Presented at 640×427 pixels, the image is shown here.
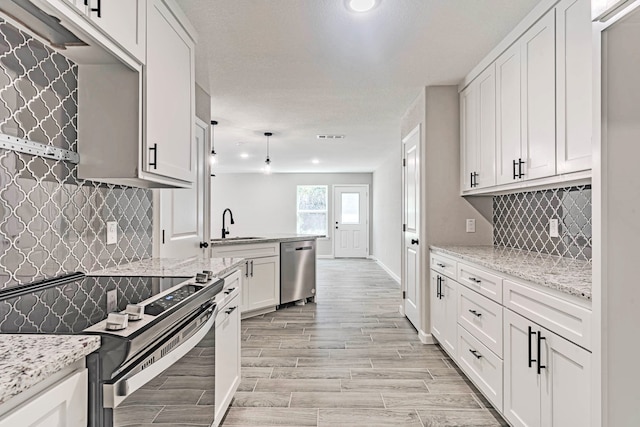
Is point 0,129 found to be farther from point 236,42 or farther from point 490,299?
point 490,299

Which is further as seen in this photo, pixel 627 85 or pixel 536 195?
pixel 536 195

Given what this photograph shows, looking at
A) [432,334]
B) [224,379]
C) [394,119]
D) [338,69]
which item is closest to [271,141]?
[394,119]

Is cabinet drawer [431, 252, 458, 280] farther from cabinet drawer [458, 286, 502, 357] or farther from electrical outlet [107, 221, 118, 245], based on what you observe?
electrical outlet [107, 221, 118, 245]

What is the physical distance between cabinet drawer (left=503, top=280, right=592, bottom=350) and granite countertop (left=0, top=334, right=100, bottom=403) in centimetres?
157

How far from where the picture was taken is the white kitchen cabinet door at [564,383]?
1.33 meters

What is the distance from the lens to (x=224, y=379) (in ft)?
6.36

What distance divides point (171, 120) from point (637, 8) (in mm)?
1884

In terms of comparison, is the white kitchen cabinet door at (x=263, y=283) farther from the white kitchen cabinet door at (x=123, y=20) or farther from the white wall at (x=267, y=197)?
the white wall at (x=267, y=197)

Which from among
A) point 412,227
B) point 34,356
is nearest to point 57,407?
point 34,356

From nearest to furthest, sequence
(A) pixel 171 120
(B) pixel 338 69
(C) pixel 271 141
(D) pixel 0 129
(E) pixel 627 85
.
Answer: (E) pixel 627 85
(D) pixel 0 129
(A) pixel 171 120
(B) pixel 338 69
(C) pixel 271 141

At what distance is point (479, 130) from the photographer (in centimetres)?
292

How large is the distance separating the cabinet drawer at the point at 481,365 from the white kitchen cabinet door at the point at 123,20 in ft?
7.78

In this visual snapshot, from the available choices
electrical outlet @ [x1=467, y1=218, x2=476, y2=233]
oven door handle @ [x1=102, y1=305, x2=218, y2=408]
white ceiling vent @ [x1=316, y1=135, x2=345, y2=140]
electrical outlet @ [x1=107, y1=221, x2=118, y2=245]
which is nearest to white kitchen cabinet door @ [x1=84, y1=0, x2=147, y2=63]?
electrical outlet @ [x1=107, y1=221, x2=118, y2=245]

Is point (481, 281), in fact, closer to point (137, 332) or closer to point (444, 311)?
point (444, 311)
